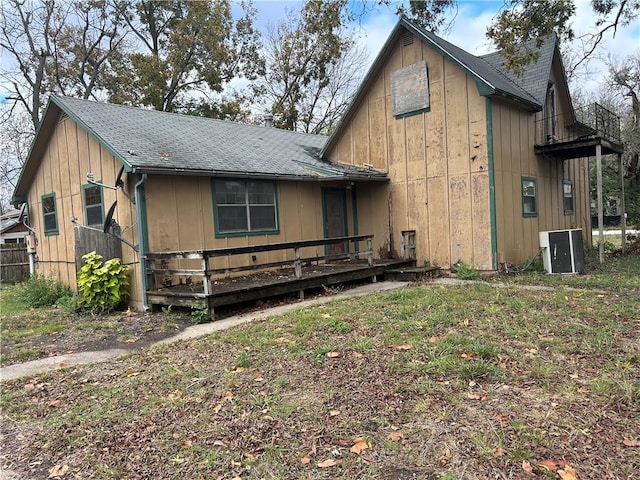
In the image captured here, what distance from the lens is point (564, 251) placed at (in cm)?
1041

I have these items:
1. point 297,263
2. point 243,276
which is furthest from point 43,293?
point 297,263

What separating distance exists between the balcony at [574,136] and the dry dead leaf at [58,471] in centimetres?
1221

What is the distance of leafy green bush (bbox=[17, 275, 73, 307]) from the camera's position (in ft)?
35.0

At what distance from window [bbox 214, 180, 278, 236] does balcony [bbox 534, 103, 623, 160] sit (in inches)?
285

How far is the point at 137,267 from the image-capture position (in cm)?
898

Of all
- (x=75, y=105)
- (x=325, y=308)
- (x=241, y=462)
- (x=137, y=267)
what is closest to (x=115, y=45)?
(x=75, y=105)

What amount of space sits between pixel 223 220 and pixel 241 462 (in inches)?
294

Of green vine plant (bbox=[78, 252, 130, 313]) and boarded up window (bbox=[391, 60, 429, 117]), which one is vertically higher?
boarded up window (bbox=[391, 60, 429, 117])

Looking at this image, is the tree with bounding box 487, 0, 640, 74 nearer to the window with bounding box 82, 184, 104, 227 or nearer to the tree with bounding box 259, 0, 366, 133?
the window with bounding box 82, 184, 104, 227

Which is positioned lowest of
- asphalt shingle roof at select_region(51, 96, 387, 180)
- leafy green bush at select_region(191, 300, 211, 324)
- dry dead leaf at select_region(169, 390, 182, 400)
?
dry dead leaf at select_region(169, 390, 182, 400)

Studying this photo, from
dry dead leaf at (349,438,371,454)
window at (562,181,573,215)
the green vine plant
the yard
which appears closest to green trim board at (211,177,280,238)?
the green vine plant

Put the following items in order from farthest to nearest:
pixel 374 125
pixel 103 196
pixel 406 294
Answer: pixel 374 125 < pixel 103 196 < pixel 406 294

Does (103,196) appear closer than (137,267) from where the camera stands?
No

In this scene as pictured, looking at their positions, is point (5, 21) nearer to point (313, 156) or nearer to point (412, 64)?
point (313, 156)
